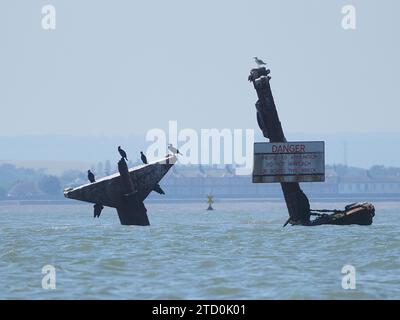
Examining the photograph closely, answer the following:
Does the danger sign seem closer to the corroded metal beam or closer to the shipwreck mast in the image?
the shipwreck mast

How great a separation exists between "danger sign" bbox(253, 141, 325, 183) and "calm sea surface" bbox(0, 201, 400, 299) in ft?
8.70

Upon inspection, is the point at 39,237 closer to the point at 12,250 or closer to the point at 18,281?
the point at 12,250

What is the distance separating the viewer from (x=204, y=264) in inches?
1777

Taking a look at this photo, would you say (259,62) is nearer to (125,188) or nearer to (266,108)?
(266,108)

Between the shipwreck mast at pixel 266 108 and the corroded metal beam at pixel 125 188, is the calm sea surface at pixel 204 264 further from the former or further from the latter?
the shipwreck mast at pixel 266 108

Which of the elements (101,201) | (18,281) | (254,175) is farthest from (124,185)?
(18,281)

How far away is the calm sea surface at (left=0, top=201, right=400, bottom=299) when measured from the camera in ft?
121

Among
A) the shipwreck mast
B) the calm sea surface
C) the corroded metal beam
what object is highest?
the shipwreck mast

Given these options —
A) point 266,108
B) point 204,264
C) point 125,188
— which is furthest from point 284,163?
point 204,264

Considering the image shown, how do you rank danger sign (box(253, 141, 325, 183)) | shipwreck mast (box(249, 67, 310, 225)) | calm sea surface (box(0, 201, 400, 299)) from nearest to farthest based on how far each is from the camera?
calm sea surface (box(0, 201, 400, 299)) → shipwreck mast (box(249, 67, 310, 225)) → danger sign (box(253, 141, 325, 183))


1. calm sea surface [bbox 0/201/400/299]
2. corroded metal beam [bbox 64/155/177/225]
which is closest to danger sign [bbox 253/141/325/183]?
calm sea surface [bbox 0/201/400/299]

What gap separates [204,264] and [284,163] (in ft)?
71.5

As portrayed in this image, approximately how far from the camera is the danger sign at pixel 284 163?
217 ft
